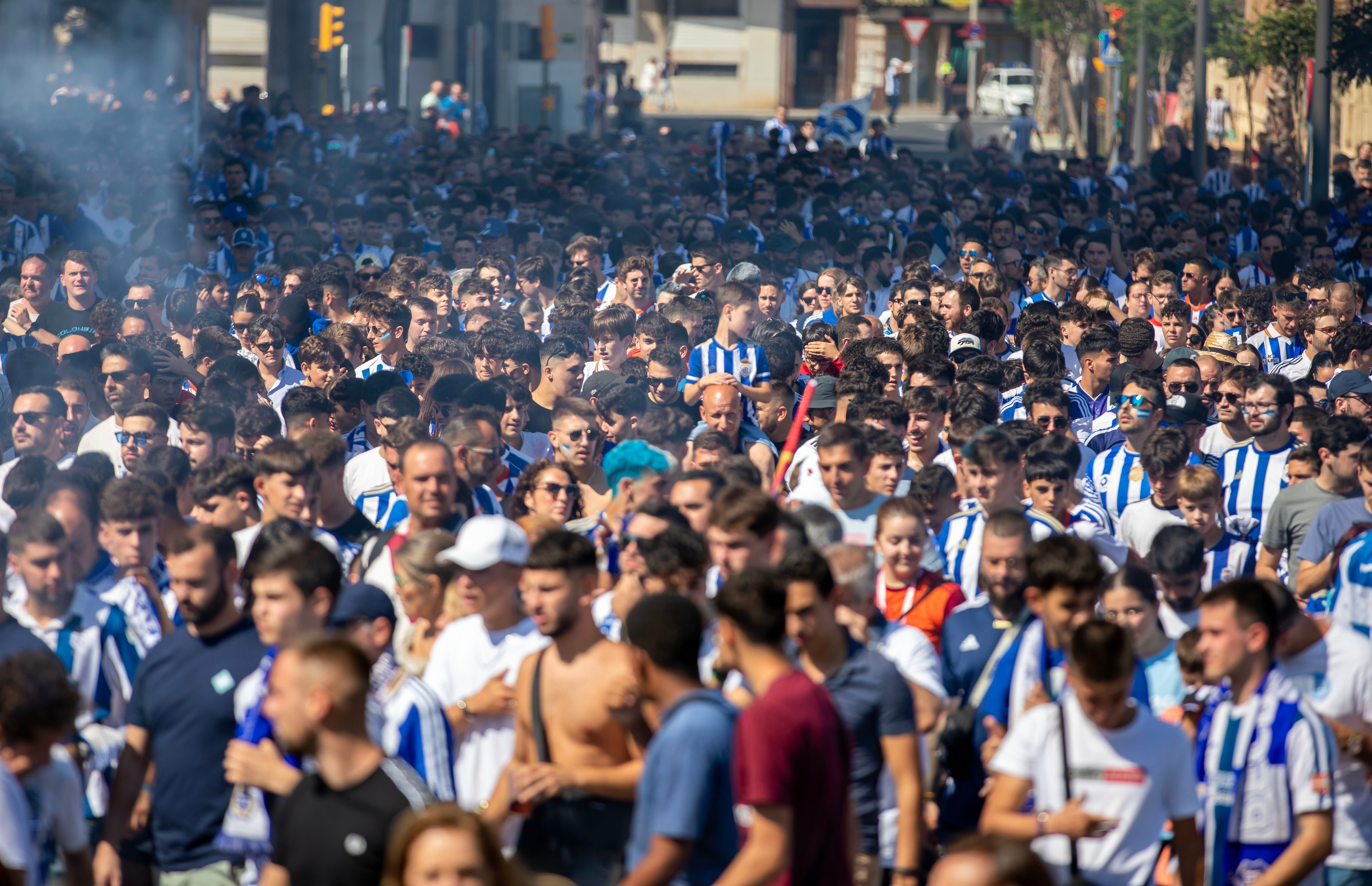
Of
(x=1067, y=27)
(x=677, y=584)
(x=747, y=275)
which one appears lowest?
(x=677, y=584)

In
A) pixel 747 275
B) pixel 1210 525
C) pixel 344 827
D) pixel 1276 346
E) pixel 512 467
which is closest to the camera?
pixel 344 827

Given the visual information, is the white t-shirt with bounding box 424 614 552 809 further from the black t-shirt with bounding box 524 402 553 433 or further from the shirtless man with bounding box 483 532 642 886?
the black t-shirt with bounding box 524 402 553 433

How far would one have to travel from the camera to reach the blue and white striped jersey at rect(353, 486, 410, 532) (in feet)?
24.9

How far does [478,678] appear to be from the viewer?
5172 mm

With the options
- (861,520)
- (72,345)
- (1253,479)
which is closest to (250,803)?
(861,520)

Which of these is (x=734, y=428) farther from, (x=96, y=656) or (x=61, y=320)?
(x=61, y=320)

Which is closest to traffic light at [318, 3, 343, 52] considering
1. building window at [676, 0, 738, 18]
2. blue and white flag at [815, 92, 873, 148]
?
blue and white flag at [815, 92, 873, 148]

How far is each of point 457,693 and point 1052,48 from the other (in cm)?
4821

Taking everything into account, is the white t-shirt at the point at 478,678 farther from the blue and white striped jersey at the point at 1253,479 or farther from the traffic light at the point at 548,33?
the traffic light at the point at 548,33

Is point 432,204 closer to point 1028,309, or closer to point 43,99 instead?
point 1028,309

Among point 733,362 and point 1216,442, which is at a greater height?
point 733,362

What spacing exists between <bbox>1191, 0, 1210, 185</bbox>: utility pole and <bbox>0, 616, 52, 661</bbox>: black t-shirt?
74.7 ft

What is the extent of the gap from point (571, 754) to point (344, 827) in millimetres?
843

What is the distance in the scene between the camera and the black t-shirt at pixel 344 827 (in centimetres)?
395
